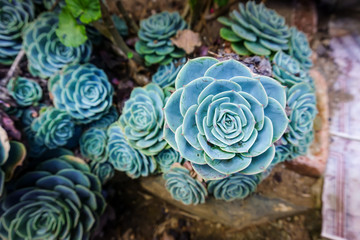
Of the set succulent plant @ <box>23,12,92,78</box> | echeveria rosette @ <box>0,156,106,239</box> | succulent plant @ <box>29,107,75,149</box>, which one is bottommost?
echeveria rosette @ <box>0,156,106,239</box>

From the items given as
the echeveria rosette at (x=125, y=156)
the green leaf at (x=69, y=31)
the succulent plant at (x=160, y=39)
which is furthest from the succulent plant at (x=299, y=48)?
the green leaf at (x=69, y=31)

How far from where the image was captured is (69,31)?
3.92 feet

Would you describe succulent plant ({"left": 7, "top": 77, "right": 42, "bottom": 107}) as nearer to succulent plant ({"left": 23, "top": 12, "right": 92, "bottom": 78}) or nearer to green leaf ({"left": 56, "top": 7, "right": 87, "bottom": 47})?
succulent plant ({"left": 23, "top": 12, "right": 92, "bottom": 78})

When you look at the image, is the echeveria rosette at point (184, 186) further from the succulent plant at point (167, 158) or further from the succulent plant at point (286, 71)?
the succulent plant at point (286, 71)

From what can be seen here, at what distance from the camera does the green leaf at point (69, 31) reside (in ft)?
3.91

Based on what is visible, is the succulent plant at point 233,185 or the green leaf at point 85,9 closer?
the green leaf at point 85,9

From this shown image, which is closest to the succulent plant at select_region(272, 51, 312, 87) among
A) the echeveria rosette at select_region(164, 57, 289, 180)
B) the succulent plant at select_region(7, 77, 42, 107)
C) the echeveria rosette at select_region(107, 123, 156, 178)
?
the echeveria rosette at select_region(164, 57, 289, 180)

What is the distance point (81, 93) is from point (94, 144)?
0.32m

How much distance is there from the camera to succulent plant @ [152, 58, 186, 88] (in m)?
1.25

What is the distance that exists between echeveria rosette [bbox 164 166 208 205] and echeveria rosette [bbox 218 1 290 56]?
2.16 ft

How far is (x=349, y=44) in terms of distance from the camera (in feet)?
7.73

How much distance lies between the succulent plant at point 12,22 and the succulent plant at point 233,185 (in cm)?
139

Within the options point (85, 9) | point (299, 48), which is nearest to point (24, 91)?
point (85, 9)

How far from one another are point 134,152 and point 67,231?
20.6 inches
